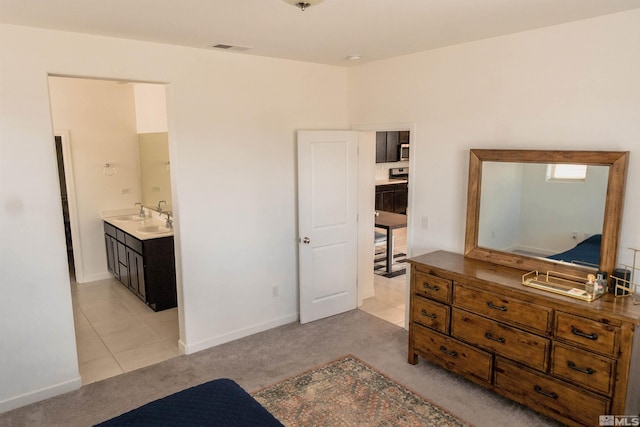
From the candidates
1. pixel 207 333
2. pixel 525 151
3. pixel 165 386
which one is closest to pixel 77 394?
pixel 165 386

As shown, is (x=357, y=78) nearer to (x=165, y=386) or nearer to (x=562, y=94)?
(x=562, y=94)

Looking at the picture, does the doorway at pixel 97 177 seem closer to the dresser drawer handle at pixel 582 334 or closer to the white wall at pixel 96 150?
the white wall at pixel 96 150

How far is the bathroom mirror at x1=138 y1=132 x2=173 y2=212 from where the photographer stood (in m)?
5.54

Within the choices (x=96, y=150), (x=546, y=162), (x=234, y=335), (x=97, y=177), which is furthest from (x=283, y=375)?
(x=96, y=150)

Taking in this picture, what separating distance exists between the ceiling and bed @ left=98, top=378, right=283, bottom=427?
2.14m

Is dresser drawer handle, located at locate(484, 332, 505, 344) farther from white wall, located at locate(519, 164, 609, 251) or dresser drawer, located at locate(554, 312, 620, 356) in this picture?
white wall, located at locate(519, 164, 609, 251)

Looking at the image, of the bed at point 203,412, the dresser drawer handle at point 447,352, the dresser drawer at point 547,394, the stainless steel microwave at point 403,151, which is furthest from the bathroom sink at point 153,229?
the stainless steel microwave at point 403,151

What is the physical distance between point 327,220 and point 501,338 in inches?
81.9

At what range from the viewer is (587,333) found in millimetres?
2584

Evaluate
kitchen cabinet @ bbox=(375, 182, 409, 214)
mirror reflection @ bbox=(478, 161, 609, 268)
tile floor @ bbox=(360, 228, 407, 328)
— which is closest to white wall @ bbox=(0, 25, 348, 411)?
tile floor @ bbox=(360, 228, 407, 328)

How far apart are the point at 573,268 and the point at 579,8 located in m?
1.66

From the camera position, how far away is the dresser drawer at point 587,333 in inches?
98.0

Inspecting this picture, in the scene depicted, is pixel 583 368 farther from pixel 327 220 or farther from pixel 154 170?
pixel 154 170

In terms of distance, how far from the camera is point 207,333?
13.3 ft
